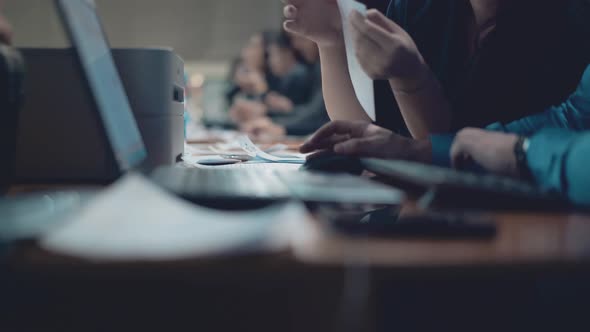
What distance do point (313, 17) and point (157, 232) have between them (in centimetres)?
A: 87

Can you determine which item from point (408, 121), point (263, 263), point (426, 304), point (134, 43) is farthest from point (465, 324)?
point (134, 43)

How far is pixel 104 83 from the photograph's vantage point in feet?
1.92

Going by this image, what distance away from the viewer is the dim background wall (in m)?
4.75

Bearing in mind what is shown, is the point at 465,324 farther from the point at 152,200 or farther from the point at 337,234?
the point at 152,200

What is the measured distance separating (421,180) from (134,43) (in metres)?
4.86

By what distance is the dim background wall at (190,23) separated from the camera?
4.75m

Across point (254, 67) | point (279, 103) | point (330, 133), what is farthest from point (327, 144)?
point (254, 67)

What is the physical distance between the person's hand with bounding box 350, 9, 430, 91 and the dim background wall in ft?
13.7

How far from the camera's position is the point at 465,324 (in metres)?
0.49

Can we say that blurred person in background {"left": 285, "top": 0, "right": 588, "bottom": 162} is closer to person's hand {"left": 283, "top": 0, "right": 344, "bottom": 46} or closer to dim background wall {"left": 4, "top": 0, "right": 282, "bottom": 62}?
person's hand {"left": 283, "top": 0, "right": 344, "bottom": 46}

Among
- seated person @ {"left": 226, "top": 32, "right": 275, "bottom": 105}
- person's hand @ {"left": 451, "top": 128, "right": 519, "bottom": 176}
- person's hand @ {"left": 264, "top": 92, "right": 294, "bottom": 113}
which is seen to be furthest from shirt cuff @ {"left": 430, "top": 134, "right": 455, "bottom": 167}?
seated person @ {"left": 226, "top": 32, "right": 275, "bottom": 105}

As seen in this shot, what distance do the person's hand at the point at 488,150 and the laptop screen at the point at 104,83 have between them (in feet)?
1.36

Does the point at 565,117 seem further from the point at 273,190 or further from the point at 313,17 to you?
the point at 273,190

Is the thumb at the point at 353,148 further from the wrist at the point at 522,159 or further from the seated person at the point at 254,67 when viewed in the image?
the seated person at the point at 254,67
